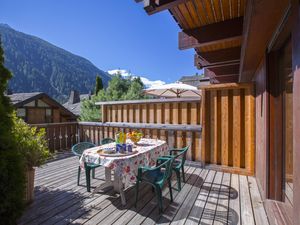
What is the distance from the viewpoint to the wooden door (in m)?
11.9

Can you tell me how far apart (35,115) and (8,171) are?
39.4 ft

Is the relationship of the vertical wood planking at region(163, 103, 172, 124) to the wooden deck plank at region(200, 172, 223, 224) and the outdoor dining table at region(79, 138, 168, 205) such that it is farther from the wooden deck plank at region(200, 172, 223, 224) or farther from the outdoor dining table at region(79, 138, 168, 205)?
the wooden deck plank at region(200, 172, 223, 224)

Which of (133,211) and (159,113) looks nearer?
(133,211)

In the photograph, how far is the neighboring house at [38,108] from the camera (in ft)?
36.1

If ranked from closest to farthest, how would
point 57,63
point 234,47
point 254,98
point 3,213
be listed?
point 3,213 → point 234,47 → point 254,98 → point 57,63

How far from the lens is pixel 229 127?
154 inches

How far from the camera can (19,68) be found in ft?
272

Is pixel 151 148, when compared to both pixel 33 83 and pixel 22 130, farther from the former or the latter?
pixel 33 83

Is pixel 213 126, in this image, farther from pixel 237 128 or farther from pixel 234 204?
pixel 234 204

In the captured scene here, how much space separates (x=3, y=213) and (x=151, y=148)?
6.55 ft

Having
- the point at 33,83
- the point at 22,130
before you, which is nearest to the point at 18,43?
the point at 33,83

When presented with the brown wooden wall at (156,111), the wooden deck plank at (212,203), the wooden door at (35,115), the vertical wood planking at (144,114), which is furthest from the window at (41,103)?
the wooden deck plank at (212,203)

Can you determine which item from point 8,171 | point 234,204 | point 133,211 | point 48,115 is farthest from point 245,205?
point 48,115

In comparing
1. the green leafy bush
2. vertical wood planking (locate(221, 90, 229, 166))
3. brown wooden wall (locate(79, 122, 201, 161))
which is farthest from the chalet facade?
the green leafy bush
